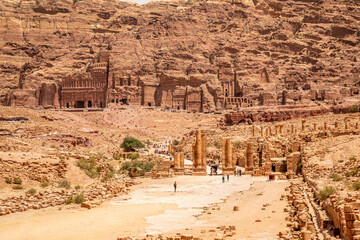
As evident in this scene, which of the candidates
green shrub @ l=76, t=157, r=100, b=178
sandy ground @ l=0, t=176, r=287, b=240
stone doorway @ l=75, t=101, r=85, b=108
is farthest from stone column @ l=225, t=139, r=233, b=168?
stone doorway @ l=75, t=101, r=85, b=108

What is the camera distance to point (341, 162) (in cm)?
3206

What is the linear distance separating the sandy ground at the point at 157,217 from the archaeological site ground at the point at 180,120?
0.38ft

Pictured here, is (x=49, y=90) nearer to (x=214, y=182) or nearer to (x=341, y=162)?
(x=214, y=182)

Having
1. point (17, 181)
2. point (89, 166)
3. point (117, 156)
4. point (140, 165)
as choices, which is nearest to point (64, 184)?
point (17, 181)

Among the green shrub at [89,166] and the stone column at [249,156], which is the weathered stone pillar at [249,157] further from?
the green shrub at [89,166]

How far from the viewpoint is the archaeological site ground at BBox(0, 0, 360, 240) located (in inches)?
921

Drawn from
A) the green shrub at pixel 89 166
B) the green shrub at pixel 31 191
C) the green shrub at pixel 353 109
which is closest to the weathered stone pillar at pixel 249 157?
the green shrub at pixel 89 166

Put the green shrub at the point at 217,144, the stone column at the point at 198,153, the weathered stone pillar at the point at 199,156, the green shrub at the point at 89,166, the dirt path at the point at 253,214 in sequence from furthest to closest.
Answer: the green shrub at the point at 217,144, the stone column at the point at 198,153, the weathered stone pillar at the point at 199,156, the green shrub at the point at 89,166, the dirt path at the point at 253,214

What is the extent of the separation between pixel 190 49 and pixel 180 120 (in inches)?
1072

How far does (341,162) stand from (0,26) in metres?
134

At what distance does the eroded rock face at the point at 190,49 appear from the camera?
108250 millimetres

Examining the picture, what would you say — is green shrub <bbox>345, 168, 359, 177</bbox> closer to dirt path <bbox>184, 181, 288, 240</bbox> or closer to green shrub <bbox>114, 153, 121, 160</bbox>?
dirt path <bbox>184, 181, 288, 240</bbox>

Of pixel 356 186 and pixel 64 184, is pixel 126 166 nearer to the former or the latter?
pixel 64 184

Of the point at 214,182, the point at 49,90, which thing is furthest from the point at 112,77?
the point at 214,182
